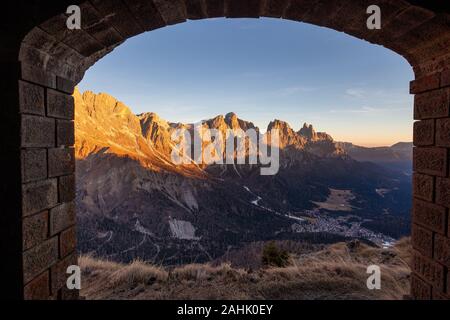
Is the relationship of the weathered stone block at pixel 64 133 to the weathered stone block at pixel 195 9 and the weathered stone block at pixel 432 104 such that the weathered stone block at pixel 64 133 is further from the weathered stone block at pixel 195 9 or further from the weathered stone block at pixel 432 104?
the weathered stone block at pixel 432 104

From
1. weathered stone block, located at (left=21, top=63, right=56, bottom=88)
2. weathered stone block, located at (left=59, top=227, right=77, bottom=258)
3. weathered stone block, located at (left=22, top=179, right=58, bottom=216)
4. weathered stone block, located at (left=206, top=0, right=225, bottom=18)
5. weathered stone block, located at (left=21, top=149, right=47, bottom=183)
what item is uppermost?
weathered stone block, located at (left=206, top=0, right=225, bottom=18)

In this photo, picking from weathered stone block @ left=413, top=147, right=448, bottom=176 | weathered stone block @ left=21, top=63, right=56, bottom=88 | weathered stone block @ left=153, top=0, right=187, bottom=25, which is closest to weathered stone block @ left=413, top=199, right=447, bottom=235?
weathered stone block @ left=413, top=147, right=448, bottom=176

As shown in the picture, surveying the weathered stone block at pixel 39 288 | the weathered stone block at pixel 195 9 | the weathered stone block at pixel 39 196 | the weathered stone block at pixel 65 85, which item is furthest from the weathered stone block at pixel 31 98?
the weathered stone block at pixel 195 9

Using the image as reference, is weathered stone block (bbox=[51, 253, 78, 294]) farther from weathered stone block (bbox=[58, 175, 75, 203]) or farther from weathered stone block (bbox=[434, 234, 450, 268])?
weathered stone block (bbox=[434, 234, 450, 268])

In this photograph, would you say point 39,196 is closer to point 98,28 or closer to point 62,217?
point 62,217

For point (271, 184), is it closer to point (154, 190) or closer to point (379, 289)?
point (154, 190)
